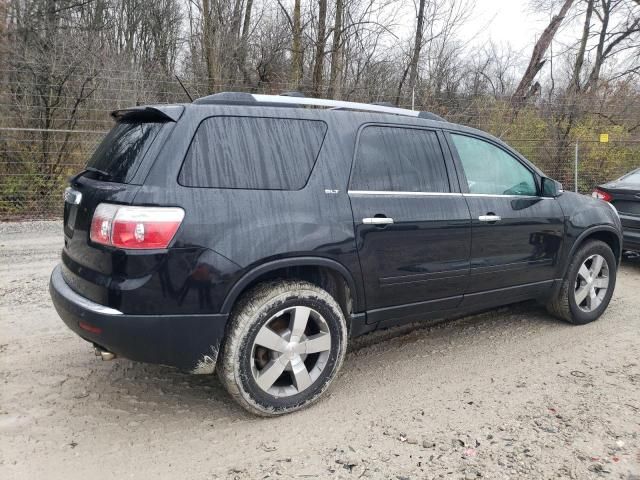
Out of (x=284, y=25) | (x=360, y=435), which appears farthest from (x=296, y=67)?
(x=360, y=435)

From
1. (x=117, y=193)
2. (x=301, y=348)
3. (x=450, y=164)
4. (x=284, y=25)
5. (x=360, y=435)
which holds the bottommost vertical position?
(x=360, y=435)

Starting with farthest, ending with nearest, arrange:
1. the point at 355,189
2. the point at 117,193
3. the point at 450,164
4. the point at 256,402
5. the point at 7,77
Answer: the point at 7,77
the point at 450,164
the point at 355,189
the point at 256,402
the point at 117,193

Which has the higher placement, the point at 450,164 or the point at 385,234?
the point at 450,164

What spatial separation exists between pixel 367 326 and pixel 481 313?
6.54 ft

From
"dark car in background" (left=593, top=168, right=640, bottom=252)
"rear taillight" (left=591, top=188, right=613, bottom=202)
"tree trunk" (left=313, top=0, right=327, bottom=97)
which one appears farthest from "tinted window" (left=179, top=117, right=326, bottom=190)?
"tree trunk" (left=313, top=0, right=327, bottom=97)

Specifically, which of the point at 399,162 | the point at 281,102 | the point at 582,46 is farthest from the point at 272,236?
the point at 582,46

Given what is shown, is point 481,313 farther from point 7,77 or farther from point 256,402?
point 7,77

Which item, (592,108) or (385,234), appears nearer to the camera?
(385,234)

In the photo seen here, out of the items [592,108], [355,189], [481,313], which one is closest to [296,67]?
[592,108]

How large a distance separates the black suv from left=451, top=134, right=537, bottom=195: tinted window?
3 centimetres

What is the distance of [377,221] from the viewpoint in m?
3.24

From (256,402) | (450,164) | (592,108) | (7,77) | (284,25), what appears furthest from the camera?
(284,25)

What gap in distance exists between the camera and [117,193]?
271 cm

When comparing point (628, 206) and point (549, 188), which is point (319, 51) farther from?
point (549, 188)
